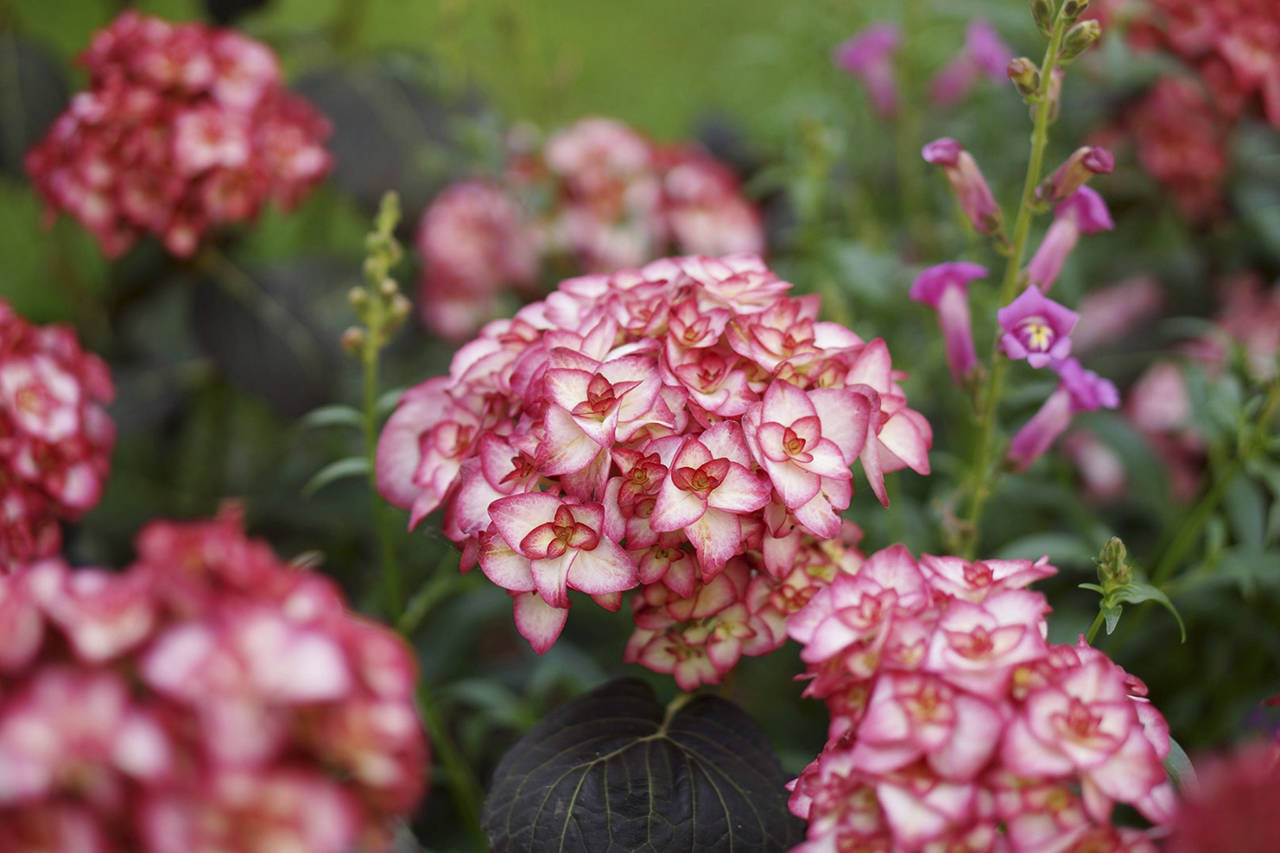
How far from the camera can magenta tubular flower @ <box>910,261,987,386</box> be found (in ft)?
2.99

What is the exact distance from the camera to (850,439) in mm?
Answer: 737

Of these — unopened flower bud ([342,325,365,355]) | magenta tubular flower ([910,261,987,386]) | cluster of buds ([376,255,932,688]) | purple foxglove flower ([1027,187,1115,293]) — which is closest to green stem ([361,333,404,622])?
unopened flower bud ([342,325,365,355])

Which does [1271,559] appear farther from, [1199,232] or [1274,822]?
[1199,232]

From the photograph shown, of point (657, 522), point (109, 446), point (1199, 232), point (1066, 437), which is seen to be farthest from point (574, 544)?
point (1199, 232)

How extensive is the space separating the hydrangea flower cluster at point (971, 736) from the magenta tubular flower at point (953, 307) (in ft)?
1.03

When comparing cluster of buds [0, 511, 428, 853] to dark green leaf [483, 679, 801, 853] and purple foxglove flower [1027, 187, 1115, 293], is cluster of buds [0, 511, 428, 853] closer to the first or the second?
dark green leaf [483, 679, 801, 853]

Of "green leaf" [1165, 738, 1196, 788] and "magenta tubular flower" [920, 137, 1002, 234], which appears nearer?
"green leaf" [1165, 738, 1196, 788]

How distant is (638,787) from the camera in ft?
2.49

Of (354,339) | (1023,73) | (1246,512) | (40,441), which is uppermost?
(1023,73)

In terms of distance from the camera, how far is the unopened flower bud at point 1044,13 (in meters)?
0.80

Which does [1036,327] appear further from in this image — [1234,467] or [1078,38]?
[1234,467]

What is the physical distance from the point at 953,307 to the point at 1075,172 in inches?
6.2

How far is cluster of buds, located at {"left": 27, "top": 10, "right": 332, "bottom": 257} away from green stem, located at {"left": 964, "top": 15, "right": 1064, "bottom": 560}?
3.00 ft

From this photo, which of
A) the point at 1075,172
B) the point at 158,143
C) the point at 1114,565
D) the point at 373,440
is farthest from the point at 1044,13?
the point at 158,143
